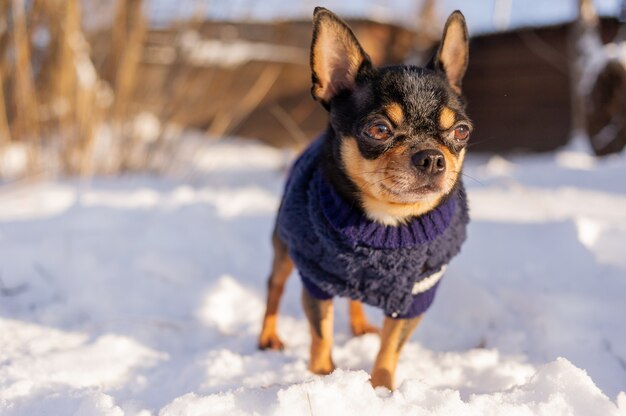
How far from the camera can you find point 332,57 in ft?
6.15

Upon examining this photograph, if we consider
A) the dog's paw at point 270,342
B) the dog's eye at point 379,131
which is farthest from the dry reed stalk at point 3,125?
the dog's eye at point 379,131

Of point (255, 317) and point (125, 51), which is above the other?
point (125, 51)

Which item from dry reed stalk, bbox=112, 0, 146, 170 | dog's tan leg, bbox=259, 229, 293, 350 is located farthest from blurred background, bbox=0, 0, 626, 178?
dog's tan leg, bbox=259, 229, 293, 350

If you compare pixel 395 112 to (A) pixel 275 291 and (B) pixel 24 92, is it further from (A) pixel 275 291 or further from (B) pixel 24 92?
(B) pixel 24 92

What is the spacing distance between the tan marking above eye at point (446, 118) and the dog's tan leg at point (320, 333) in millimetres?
703

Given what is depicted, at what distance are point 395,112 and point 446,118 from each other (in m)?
0.16

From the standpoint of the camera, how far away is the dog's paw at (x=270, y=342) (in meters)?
2.12

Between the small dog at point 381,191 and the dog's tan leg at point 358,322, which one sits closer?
the small dog at point 381,191

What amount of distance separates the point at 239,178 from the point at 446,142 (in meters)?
4.15

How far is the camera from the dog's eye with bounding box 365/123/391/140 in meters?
1.66

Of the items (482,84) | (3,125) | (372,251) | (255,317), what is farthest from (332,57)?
(482,84)

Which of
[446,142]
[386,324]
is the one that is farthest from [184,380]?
[446,142]

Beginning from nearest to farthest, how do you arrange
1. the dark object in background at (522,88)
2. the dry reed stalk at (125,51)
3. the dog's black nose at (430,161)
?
the dog's black nose at (430,161), the dry reed stalk at (125,51), the dark object in background at (522,88)

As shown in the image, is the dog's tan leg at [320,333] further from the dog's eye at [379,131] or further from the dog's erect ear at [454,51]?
the dog's erect ear at [454,51]
